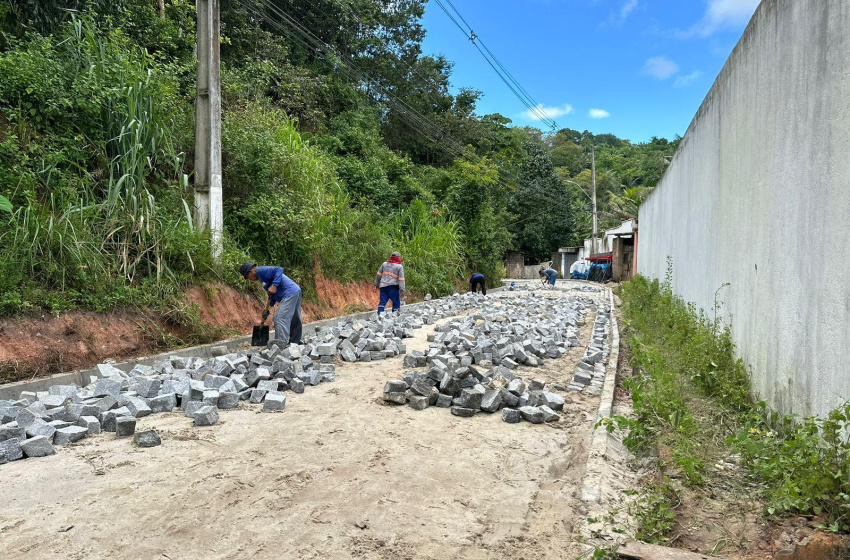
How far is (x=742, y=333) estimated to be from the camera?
519 cm

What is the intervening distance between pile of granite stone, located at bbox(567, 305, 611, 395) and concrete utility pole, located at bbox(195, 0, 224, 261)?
259 inches

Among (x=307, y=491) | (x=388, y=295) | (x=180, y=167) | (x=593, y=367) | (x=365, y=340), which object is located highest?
(x=180, y=167)

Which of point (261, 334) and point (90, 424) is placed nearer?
point (90, 424)

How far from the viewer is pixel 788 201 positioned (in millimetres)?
3922

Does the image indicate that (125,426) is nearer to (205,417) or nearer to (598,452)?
(205,417)

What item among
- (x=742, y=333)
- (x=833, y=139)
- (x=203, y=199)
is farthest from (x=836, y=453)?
(x=203, y=199)

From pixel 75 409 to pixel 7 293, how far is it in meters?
2.43

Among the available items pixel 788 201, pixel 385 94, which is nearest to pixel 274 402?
pixel 788 201

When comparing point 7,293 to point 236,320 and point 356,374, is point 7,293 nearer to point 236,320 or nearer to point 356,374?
point 236,320

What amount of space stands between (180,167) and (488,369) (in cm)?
701

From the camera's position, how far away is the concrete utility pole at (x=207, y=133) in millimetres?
9750

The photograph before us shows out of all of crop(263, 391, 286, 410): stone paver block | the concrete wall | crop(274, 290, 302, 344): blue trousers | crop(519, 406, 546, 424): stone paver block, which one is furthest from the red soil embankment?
the concrete wall

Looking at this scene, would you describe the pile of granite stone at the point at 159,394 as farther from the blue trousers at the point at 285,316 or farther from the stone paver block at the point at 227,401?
the blue trousers at the point at 285,316

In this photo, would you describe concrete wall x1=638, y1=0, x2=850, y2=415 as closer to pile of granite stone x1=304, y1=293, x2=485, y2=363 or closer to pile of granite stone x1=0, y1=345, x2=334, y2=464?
pile of granite stone x1=0, y1=345, x2=334, y2=464
